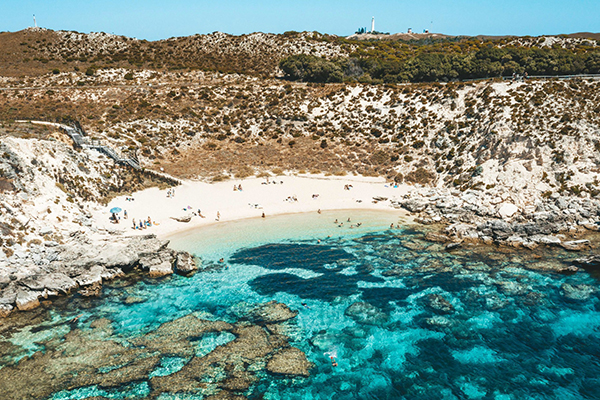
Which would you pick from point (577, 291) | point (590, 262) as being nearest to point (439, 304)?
point (577, 291)

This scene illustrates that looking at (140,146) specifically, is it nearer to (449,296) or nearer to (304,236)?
(304,236)

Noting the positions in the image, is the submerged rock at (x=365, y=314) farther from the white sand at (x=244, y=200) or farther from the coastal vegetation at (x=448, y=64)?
the coastal vegetation at (x=448, y=64)

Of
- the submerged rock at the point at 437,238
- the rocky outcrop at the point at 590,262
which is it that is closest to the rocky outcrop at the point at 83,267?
the submerged rock at the point at 437,238

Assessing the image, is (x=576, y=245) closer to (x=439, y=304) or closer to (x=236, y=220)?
(x=439, y=304)

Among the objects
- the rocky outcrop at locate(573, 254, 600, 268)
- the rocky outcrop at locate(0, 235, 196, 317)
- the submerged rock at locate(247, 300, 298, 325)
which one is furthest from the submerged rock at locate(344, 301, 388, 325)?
the rocky outcrop at locate(573, 254, 600, 268)

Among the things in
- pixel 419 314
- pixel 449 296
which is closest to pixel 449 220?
pixel 449 296
